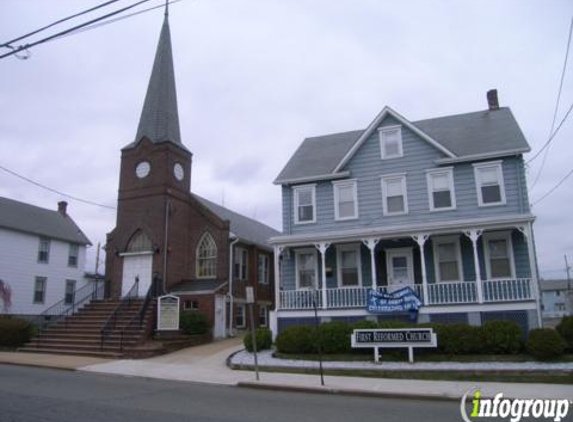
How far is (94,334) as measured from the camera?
20.5m

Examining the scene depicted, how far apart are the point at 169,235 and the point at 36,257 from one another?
1254cm

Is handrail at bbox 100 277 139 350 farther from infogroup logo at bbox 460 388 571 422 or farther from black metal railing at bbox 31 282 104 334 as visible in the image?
infogroup logo at bbox 460 388 571 422

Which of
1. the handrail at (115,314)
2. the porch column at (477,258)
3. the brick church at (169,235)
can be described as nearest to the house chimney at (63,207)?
the brick church at (169,235)

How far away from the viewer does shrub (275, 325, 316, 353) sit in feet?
55.0

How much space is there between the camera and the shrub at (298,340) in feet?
55.0

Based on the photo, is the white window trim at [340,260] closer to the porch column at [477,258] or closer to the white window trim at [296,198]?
the white window trim at [296,198]

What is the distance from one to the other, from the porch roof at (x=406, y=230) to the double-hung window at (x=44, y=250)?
20.1m

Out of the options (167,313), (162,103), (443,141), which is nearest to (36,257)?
(162,103)

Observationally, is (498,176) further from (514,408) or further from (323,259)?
(514,408)

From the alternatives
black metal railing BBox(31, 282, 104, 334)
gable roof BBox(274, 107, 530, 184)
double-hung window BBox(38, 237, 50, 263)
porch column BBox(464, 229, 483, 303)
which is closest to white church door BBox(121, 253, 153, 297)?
black metal railing BBox(31, 282, 104, 334)

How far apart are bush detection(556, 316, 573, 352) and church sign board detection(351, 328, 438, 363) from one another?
3668 mm

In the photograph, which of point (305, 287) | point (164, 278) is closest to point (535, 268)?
point (305, 287)

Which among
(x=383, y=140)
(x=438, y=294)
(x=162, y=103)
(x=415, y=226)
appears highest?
(x=162, y=103)

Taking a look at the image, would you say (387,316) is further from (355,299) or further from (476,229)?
(476,229)
